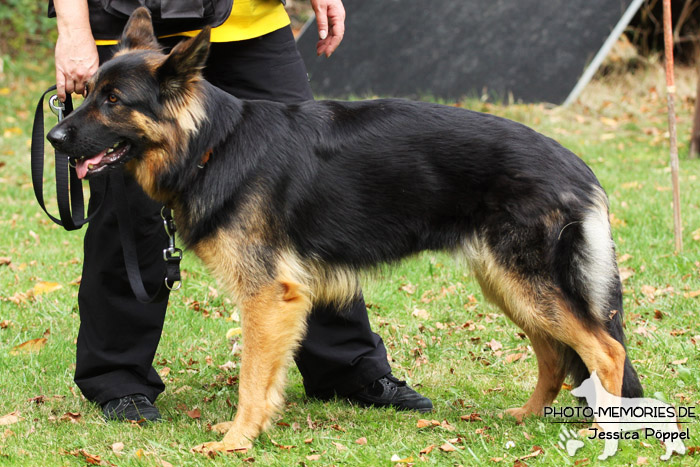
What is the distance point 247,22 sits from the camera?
3795 millimetres

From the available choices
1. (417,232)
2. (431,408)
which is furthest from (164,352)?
(417,232)

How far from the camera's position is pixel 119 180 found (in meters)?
3.69

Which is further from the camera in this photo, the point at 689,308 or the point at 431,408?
the point at 689,308

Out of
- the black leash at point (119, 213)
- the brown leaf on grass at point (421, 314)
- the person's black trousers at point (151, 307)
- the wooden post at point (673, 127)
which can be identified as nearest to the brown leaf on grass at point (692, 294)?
the wooden post at point (673, 127)

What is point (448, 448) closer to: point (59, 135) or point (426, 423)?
point (426, 423)

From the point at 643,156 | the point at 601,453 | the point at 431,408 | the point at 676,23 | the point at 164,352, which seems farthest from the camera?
the point at 676,23

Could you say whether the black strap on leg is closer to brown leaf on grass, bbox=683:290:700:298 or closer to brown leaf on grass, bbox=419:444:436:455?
brown leaf on grass, bbox=419:444:436:455

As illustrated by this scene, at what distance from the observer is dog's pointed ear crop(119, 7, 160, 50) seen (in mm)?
3461

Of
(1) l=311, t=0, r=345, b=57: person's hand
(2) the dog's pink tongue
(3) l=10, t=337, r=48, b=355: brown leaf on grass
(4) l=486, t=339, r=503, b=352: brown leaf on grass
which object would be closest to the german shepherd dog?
(2) the dog's pink tongue

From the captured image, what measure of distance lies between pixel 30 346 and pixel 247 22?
246 centimetres

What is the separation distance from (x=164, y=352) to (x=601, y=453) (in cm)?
273

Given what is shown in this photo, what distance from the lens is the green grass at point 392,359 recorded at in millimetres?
3412

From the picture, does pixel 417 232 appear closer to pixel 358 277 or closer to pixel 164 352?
pixel 358 277

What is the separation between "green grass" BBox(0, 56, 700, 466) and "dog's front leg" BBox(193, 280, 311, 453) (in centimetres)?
10
